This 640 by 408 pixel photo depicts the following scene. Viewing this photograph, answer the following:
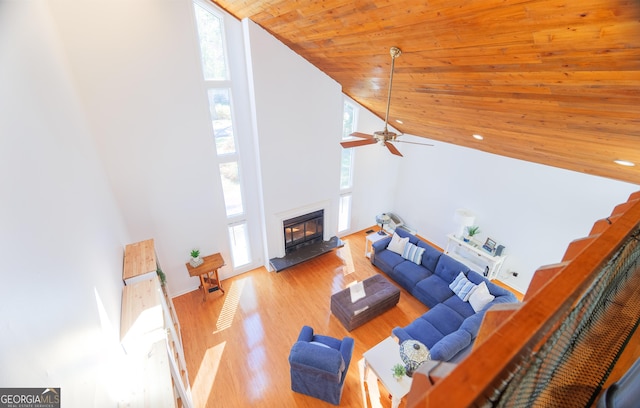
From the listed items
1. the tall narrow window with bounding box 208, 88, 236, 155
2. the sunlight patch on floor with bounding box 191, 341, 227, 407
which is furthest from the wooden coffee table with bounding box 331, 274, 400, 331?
the tall narrow window with bounding box 208, 88, 236, 155

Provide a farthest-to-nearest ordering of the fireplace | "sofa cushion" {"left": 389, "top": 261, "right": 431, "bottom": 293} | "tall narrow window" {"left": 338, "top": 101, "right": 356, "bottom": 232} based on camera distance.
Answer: "tall narrow window" {"left": 338, "top": 101, "right": 356, "bottom": 232}, the fireplace, "sofa cushion" {"left": 389, "top": 261, "right": 431, "bottom": 293}

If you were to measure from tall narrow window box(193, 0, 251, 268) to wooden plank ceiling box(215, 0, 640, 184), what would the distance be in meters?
0.51

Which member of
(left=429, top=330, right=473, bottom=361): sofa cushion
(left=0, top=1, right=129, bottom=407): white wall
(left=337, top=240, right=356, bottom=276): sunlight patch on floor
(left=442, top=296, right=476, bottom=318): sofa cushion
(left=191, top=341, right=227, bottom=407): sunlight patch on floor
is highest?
(left=0, top=1, right=129, bottom=407): white wall

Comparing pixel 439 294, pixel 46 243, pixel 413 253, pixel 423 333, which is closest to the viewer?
pixel 46 243

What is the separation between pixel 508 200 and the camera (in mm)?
5797

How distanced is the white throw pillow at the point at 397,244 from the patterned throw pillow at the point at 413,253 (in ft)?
0.32

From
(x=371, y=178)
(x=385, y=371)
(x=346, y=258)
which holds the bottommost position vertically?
(x=346, y=258)

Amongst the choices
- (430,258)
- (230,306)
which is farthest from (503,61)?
(230,306)

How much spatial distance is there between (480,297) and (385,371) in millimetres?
2191

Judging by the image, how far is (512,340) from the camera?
1.55 ft

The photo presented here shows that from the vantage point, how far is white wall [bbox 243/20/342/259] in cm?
482

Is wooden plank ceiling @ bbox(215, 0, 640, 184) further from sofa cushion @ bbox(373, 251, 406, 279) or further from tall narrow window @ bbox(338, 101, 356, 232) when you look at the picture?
sofa cushion @ bbox(373, 251, 406, 279)

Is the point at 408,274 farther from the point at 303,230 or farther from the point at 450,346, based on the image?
the point at 303,230

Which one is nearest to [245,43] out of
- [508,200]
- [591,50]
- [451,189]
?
[591,50]
